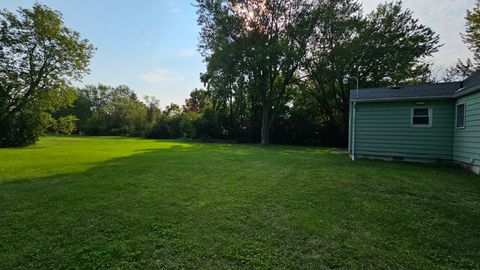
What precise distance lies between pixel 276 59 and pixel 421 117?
1128 cm

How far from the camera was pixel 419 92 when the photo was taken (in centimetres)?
982

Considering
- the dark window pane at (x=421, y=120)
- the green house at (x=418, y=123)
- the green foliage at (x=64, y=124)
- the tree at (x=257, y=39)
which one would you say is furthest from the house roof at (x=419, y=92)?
the green foliage at (x=64, y=124)

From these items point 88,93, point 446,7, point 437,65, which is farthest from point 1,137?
point 88,93

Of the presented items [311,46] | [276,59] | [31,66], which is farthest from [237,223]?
[31,66]

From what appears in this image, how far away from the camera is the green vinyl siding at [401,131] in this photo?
30.0ft

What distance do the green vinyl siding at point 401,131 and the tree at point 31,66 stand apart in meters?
20.6

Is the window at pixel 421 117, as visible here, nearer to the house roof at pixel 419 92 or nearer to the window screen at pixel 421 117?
the window screen at pixel 421 117

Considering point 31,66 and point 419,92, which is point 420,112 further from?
point 31,66

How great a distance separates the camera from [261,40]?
19.7 m

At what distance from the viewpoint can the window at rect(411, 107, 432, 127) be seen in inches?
371

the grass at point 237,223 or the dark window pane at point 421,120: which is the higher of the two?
the dark window pane at point 421,120

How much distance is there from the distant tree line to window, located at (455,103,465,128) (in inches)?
428

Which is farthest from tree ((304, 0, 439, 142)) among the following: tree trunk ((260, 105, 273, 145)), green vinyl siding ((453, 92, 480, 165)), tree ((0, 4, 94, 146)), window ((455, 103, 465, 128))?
tree ((0, 4, 94, 146))

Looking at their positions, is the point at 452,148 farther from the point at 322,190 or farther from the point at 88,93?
the point at 88,93
